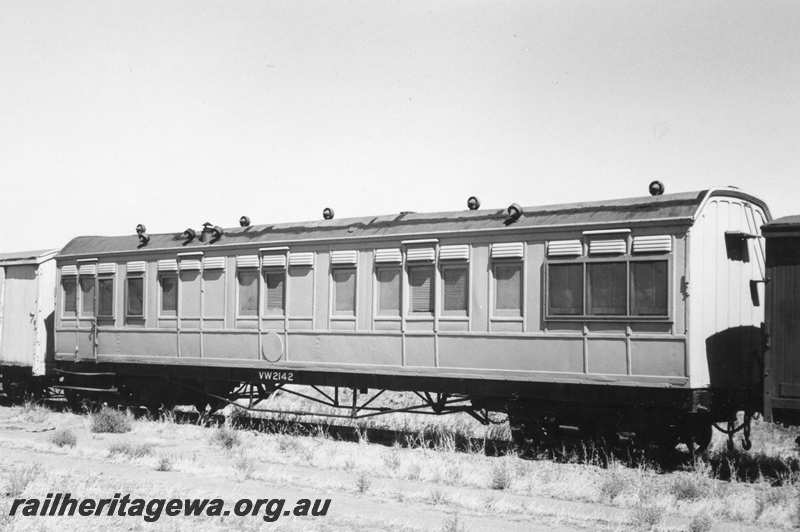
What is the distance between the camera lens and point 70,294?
17.9 m

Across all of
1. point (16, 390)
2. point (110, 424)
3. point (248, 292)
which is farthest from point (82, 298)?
point (248, 292)

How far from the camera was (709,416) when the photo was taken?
Result: 11.4 m

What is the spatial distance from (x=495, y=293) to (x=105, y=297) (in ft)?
29.6

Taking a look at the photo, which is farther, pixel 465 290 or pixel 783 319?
pixel 465 290

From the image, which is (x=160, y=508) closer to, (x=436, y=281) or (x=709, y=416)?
(x=436, y=281)

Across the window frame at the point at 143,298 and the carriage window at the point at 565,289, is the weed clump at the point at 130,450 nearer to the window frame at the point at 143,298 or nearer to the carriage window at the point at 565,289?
the window frame at the point at 143,298

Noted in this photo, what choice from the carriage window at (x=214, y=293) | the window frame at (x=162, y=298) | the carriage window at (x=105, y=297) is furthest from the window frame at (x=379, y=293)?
the carriage window at (x=105, y=297)

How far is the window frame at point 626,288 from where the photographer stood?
10.8 meters

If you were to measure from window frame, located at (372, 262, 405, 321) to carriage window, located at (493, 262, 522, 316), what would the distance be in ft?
5.29

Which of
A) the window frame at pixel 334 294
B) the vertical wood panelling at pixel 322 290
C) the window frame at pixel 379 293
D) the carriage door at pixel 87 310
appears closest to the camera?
the window frame at pixel 379 293

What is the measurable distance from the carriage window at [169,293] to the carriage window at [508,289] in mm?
6884

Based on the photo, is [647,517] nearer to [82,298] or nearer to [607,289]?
[607,289]

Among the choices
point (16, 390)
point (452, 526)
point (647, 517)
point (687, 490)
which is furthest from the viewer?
point (16, 390)

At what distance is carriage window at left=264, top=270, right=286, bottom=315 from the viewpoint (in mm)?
14555
